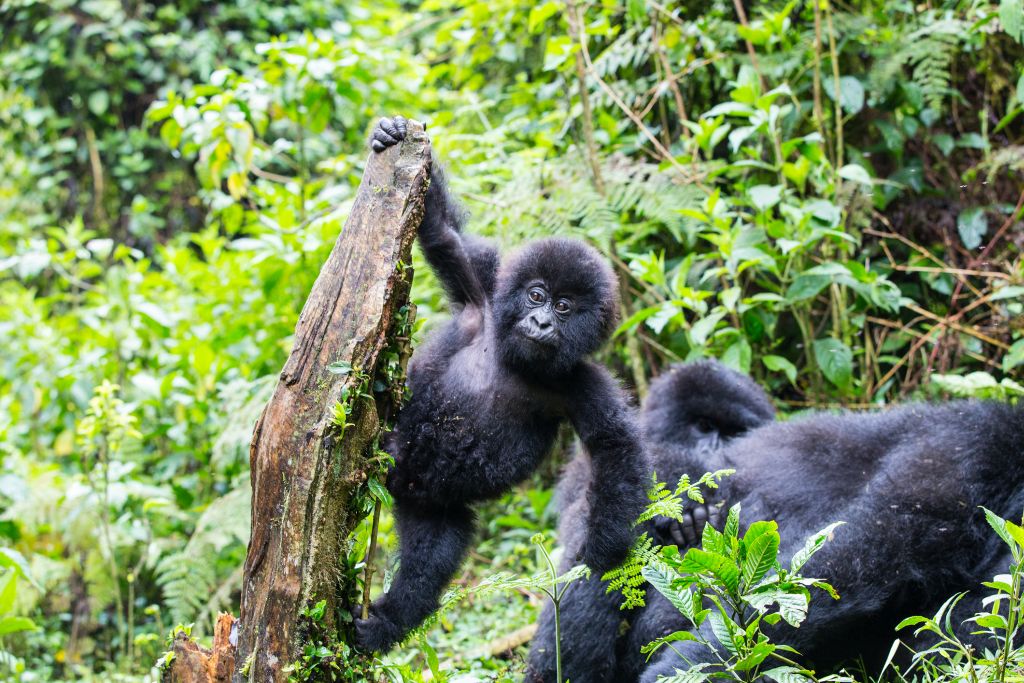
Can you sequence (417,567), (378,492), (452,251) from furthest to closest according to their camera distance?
(452,251)
(417,567)
(378,492)

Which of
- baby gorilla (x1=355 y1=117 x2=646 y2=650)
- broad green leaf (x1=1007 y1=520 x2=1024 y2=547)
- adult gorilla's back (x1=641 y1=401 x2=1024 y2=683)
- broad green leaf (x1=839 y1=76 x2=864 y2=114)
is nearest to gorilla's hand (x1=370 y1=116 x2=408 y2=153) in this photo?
baby gorilla (x1=355 y1=117 x2=646 y2=650)

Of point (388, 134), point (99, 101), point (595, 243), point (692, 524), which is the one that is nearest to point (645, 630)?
point (692, 524)

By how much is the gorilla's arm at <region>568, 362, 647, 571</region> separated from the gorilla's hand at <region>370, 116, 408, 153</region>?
1045 mm

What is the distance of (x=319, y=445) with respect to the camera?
265 centimetres

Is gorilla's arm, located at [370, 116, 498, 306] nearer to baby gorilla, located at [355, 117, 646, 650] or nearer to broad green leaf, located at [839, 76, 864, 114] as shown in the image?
baby gorilla, located at [355, 117, 646, 650]

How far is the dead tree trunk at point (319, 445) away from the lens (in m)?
2.62

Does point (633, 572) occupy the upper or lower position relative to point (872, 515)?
upper

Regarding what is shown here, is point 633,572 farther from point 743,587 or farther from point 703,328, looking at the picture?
point 703,328

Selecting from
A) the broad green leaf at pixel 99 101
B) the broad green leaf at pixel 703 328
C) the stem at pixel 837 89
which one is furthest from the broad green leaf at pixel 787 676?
the broad green leaf at pixel 99 101

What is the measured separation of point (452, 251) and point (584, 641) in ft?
5.34

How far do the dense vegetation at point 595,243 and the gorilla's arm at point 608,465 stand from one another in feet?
3.93

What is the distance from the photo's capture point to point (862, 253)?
5375mm

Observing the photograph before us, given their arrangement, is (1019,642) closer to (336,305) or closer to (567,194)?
(336,305)

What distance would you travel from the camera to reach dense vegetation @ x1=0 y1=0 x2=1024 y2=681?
4773 millimetres
